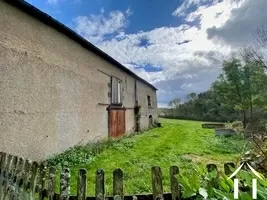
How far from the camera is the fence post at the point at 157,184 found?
2.23m

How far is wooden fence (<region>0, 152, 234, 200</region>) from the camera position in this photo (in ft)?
7.36

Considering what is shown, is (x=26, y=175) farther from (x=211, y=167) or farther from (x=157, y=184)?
(x=211, y=167)

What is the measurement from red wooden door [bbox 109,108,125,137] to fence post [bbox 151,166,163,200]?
10.7m

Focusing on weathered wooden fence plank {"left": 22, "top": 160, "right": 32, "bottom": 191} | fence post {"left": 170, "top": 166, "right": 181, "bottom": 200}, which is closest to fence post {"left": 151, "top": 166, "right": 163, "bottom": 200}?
fence post {"left": 170, "top": 166, "right": 181, "bottom": 200}

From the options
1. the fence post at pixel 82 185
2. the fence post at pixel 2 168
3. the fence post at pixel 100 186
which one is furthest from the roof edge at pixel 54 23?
the fence post at pixel 100 186

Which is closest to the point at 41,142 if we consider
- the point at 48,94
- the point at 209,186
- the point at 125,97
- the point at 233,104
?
the point at 48,94

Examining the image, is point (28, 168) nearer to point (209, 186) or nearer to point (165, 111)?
point (209, 186)

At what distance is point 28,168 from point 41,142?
4400mm

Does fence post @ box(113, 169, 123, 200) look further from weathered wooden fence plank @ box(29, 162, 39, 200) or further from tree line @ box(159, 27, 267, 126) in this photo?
tree line @ box(159, 27, 267, 126)

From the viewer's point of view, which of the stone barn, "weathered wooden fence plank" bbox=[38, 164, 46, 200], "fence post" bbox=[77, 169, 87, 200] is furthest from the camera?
the stone barn

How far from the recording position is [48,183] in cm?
274

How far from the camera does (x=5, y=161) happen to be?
355cm

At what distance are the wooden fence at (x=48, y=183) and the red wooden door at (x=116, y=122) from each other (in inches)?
368

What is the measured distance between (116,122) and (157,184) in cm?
1167
